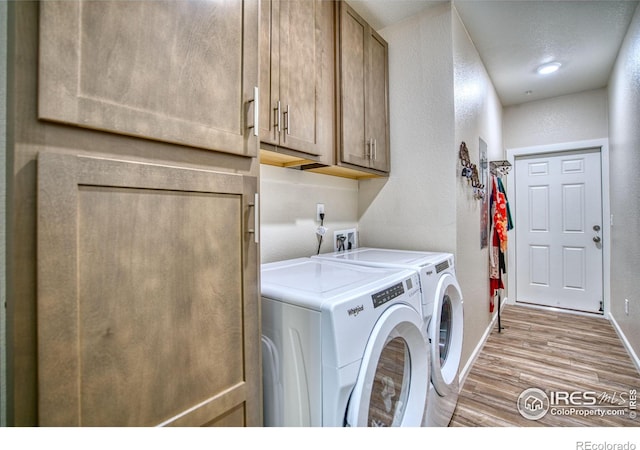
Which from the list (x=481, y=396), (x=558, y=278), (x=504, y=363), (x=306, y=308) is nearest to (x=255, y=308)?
(x=306, y=308)

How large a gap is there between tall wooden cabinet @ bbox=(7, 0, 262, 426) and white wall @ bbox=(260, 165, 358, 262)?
0.81 meters

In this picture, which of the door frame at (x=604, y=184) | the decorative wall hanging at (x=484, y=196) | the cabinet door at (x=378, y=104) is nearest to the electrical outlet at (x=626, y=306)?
the door frame at (x=604, y=184)

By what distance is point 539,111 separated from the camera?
144 inches

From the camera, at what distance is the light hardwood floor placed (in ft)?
5.72

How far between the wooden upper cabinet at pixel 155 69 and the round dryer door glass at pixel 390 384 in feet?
2.84

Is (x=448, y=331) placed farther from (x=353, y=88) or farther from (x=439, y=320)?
(x=353, y=88)

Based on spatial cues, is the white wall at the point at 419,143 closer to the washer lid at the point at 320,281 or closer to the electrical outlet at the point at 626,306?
the washer lid at the point at 320,281

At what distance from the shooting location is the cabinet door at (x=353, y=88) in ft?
5.53

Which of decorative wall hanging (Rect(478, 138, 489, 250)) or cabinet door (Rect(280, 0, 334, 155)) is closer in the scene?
cabinet door (Rect(280, 0, 334, 155))

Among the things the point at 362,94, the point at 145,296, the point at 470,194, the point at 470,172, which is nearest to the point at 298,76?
the point at 362,94

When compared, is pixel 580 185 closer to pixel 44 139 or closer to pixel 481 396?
pixel 481 396

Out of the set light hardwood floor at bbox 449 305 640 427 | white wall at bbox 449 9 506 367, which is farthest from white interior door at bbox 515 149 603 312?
white wall at bbox 449 9 506 367

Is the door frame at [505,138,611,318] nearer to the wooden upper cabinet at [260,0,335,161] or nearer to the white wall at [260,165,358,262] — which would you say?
the white wall at [260,165,358,262]

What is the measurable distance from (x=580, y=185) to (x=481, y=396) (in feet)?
9.57
